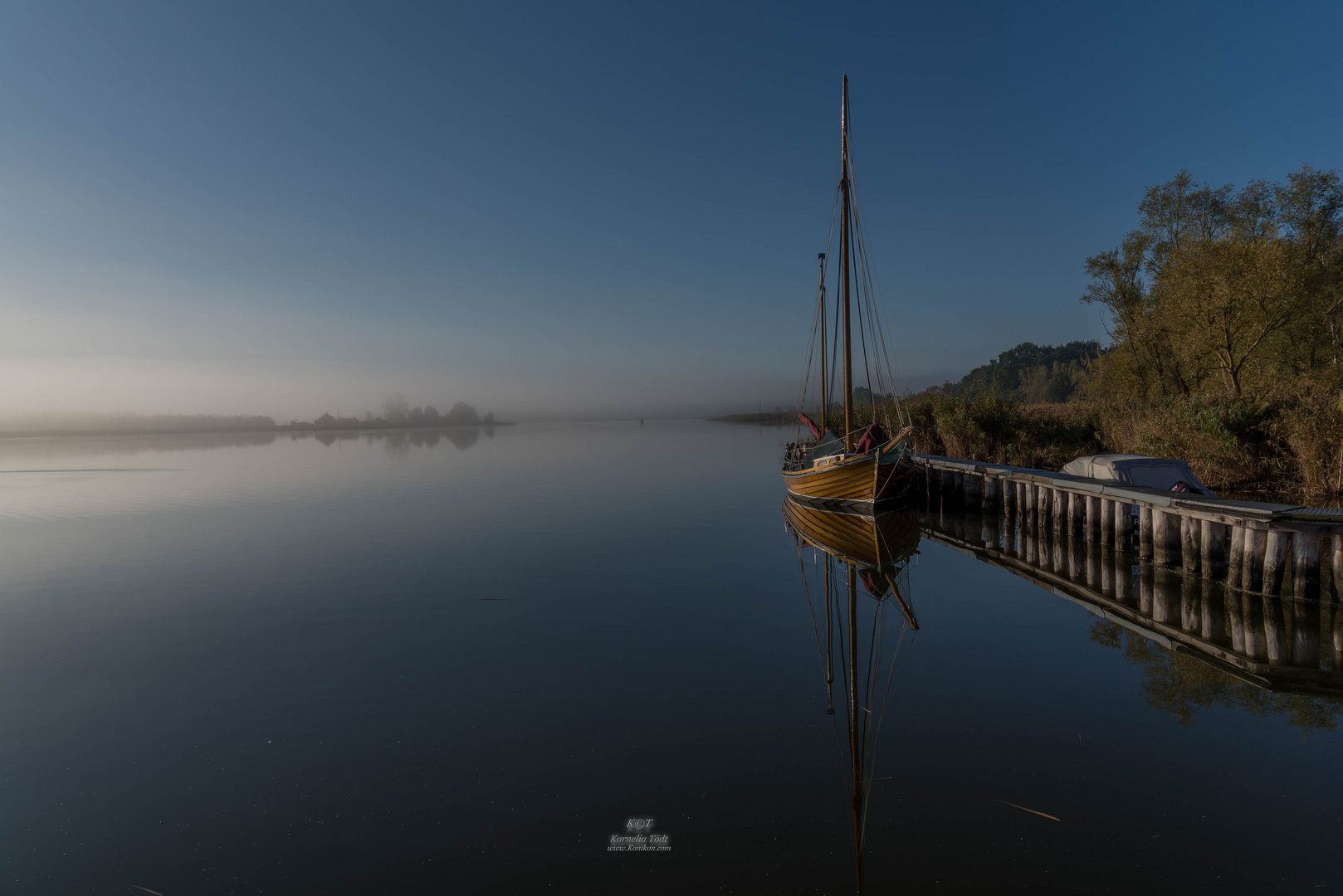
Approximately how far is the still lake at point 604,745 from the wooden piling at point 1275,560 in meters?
2.75

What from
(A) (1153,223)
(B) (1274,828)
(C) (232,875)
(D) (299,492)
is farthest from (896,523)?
(A) (1153,223)

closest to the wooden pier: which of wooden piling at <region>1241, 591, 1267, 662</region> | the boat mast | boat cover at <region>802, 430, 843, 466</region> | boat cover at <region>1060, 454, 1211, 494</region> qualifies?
wooden piling at <region>1241, 591, 1267, 662</region>

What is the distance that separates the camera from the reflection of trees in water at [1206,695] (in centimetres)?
604

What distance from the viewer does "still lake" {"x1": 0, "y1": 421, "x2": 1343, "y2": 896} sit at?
406cm

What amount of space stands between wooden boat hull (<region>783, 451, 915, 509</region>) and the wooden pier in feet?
9.15

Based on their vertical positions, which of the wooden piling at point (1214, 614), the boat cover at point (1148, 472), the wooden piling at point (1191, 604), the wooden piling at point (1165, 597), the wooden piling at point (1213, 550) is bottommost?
the wooden piling at point (1165, 597)

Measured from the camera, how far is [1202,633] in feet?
27.0

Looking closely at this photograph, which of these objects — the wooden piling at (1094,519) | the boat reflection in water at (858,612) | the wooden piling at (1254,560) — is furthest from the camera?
the wooden piling at (1094,519)

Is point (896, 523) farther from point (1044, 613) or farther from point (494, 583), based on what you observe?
point (494, 583)

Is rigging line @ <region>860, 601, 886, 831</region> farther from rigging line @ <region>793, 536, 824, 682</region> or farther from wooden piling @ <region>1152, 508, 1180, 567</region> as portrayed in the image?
wooden piling @ <region>1152, 508, 1180, 567</region>

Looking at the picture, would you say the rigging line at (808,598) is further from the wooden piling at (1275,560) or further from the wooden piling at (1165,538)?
the wooden piling at (1275,560)

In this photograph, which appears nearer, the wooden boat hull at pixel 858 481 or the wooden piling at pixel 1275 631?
the wooden piling at pixel 1275 631

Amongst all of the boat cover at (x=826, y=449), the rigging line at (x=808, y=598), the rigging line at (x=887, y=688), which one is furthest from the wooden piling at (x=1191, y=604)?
the boat cover at (x=826, y=449)

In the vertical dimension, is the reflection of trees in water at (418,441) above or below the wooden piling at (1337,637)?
above
